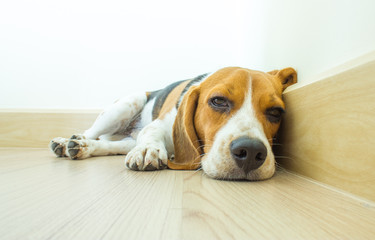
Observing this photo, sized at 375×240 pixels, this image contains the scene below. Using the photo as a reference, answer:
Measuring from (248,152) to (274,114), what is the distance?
1.60 feet

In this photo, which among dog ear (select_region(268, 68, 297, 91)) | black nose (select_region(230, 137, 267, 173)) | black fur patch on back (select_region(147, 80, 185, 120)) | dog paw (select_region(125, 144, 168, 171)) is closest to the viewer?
black nose (select_region(230, 137, 267, 173))

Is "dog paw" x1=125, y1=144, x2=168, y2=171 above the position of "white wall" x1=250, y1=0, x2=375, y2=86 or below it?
below

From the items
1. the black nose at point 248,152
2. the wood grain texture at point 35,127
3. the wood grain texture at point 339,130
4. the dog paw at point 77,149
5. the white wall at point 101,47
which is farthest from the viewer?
the white wall at point 101,47

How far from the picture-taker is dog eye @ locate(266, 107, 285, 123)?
164 cm

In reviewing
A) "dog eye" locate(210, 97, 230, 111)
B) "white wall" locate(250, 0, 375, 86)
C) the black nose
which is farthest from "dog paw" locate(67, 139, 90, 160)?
"white wall" locate(250, 0, 375, 86)

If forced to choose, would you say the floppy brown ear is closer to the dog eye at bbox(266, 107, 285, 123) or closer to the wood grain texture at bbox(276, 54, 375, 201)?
the dog eye at bbox(266, 107, 285, 123)

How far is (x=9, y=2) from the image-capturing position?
3867mm

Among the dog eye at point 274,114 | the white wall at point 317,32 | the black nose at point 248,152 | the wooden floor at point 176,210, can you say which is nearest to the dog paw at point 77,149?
the wooden floor at point 176,210

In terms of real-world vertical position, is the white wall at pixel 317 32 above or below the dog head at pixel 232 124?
above

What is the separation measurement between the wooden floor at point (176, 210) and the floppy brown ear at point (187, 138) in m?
0.35

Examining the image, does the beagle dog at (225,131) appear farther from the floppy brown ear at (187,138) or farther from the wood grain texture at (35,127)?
the wood grain texture at (35,127)

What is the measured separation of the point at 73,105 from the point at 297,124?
11.0ft

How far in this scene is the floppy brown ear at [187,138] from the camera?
5.57ft

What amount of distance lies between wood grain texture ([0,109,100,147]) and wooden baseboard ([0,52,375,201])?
9.86ft
